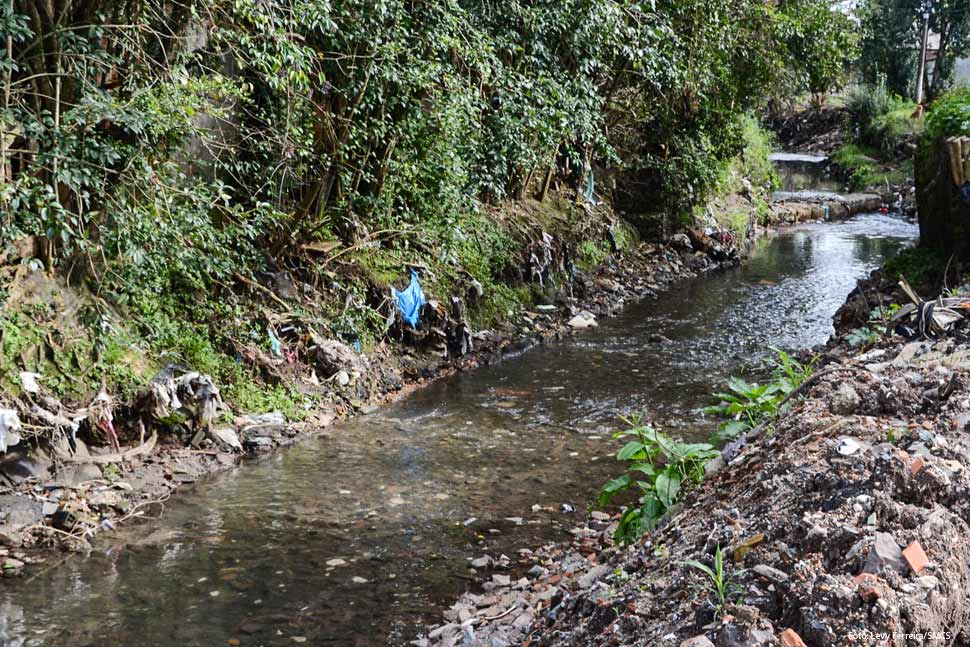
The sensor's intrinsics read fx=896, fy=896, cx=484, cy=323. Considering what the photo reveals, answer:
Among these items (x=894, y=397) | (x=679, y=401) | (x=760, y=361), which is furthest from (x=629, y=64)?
(x=894, y=397)

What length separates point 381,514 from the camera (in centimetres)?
632

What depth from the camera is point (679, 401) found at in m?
9.04

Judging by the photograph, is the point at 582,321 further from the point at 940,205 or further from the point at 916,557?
the point at 916,557

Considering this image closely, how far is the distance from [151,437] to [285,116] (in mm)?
3245

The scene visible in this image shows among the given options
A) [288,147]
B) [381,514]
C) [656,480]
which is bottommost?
[381,514]

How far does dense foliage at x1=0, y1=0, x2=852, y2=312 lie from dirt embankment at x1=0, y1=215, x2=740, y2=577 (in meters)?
0.95

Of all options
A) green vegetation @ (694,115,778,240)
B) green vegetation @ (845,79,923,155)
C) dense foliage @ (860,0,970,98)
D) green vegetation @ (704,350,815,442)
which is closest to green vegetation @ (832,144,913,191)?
green vegetation @ (845,79,923,155)

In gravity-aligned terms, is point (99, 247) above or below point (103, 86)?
below

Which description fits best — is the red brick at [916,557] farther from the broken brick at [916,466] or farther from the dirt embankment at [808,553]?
the broken brick at [916,466]

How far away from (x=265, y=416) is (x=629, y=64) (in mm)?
9001

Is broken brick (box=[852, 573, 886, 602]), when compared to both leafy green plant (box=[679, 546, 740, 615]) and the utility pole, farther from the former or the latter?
the utility pole

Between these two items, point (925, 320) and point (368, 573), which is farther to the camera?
point (925, 320)

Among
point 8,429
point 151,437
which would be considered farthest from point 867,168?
point 8,429

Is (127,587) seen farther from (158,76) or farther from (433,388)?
(433,388)
